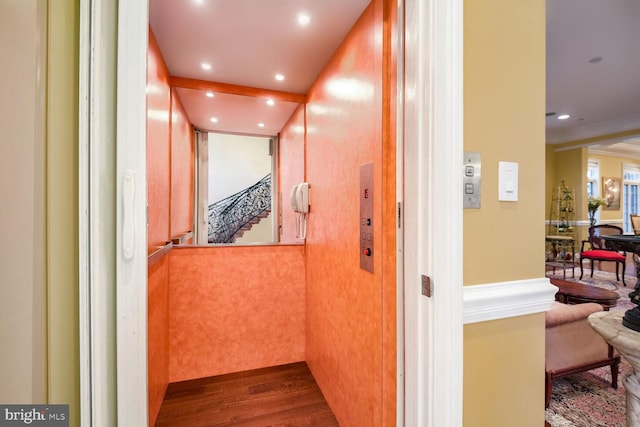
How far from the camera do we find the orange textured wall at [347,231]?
144 centimetres

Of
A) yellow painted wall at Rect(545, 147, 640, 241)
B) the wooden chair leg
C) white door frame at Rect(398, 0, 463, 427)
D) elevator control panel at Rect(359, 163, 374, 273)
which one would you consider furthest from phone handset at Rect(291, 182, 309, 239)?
yellow painted wall at Rect(545, 147, 640, 241)

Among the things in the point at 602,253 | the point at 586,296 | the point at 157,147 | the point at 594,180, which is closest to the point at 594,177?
the point at 594,180

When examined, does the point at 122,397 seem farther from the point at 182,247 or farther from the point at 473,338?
the point at 182,247

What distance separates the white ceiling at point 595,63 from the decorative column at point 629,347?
2.47m

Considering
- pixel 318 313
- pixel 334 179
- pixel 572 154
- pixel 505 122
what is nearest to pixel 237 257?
pixel 318 313

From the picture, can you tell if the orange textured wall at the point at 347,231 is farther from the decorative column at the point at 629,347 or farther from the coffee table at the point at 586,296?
the coffee table at the point at 586,296

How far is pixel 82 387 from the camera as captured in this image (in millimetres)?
694

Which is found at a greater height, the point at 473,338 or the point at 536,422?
the point at 473,338

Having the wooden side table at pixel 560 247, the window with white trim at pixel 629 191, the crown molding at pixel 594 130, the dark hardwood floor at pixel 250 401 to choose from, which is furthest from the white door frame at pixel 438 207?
the window with white trim at pixel 629 191

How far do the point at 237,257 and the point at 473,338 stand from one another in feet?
6.83

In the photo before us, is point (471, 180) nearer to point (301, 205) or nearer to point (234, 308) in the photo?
point (301, 205)

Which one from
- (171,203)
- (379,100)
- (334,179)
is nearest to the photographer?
(379,100)

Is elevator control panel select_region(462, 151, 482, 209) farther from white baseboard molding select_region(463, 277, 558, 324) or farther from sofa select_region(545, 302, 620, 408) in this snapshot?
sofa select_region(545, 302, 620, 408)

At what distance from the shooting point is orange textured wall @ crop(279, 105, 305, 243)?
279 centimetres
